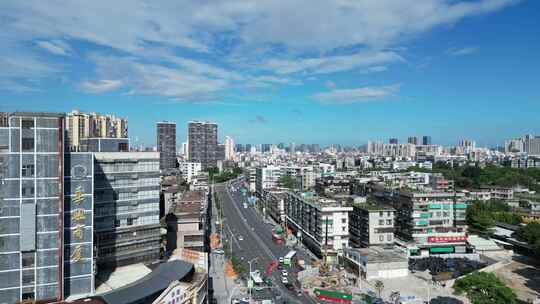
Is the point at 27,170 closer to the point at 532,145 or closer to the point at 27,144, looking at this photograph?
the point at 27,144

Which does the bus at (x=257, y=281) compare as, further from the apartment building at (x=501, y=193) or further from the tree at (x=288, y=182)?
the apartment building at (x=501, y=193)

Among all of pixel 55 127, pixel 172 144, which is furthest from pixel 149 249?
pixel 172 144

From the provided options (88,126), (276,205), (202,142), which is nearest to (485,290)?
(276,205)

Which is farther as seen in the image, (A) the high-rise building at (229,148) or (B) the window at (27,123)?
(A) the high-rise building at (229,148)

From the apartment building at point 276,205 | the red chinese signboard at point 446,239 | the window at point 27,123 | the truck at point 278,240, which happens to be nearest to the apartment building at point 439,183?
the apartment building at point 276,205

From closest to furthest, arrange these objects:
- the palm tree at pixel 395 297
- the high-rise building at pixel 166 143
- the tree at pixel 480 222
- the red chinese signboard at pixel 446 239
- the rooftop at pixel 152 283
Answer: the rooftop at pixel 152 283
the palm tree at pixel 395 297
the red chinese signboard at pixel 446 239
the tree at pixel 480 222
the high-rise building at pixel 166 143

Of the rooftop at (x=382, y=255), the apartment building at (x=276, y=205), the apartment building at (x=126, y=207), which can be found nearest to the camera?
the apartment building at (x=126, y=207)

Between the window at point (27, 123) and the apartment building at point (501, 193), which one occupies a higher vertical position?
the window at point (27, 123)
